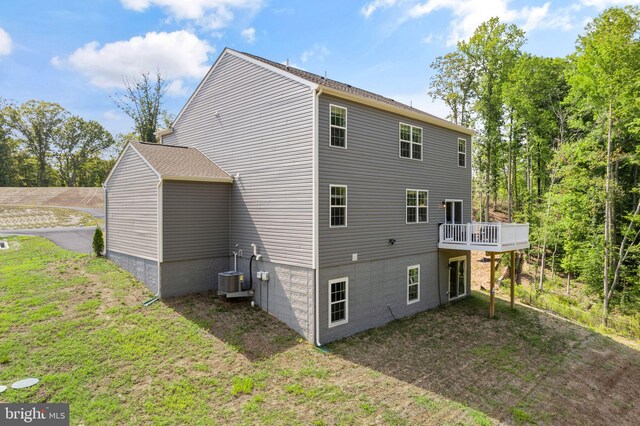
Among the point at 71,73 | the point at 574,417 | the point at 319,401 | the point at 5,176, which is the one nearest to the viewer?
the point at 319,401

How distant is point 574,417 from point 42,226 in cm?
3101

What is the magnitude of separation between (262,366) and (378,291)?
5.09 metres

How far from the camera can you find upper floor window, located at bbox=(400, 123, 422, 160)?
43.6 feet

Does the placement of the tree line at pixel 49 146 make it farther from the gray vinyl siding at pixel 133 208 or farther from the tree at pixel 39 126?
the gray vinyl siding at pixel 133 208

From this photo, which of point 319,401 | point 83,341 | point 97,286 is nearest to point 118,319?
point 83,341

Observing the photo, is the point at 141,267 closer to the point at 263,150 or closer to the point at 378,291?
the point at 263,150

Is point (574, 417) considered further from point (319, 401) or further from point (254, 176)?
point (254, 176)

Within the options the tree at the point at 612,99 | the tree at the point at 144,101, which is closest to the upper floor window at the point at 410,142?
the tree at the point at 612,99

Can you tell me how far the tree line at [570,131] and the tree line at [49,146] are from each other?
35.4 m

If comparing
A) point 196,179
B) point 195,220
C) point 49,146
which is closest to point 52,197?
point 49,146

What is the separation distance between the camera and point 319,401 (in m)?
7.60

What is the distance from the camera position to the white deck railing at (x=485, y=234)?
12.7 m

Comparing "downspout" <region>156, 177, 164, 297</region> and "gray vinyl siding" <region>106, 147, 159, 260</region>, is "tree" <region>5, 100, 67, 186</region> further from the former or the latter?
"downspout" <region>156, 177, 164, 297</region>

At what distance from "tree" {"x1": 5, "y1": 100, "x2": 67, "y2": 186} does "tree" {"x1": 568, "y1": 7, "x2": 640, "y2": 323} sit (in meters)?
60.7
